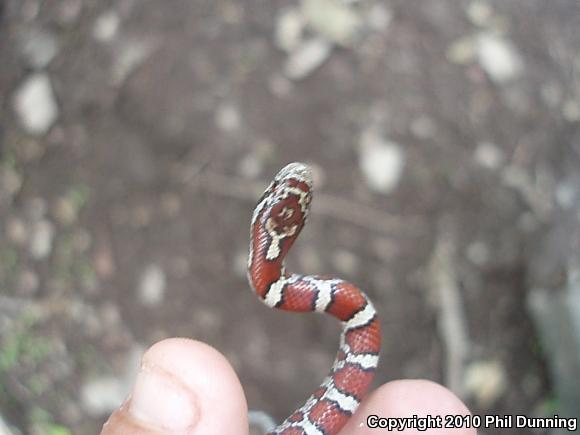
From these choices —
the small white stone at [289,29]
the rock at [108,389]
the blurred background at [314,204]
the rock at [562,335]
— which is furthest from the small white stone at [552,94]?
the rock at [108,389]

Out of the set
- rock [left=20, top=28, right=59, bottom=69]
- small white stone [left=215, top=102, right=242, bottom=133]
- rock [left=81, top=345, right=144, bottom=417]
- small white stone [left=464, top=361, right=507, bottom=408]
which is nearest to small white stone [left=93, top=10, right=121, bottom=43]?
rock [left=20, top=28, right=59, bottom=69]

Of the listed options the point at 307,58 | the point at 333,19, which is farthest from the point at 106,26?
the point at 333,19

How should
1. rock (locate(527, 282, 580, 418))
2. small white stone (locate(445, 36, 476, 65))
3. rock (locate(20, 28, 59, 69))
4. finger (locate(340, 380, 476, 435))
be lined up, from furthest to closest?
rock (locate(20, 28, 59, 69)), small white stone (locate(445, 36, 476, 65)), rock (locate(527, 282, 580, 418)), finger (locate(340, 380, 476, 435))

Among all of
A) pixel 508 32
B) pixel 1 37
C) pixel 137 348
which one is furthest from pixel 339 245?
pixel 1 37

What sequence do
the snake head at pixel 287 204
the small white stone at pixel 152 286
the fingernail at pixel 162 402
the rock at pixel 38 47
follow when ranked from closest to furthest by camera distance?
the fingernail at pixel 162 402, the snake head at pixel 287 204, the small white stone at pixel 152 286, the rock at pixel 38 47

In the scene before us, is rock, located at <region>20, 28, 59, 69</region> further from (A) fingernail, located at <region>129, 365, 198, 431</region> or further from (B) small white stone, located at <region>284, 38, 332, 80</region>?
(A) fingernail, located at <region>129, 365, 198, 431</region>

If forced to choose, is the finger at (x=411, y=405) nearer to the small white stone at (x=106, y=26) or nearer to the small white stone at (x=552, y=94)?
the small white stone at (x=552, y=94)

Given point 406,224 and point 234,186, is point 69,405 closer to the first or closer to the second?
point 234,186

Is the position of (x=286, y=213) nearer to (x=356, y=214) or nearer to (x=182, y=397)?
(x=182, y=397)
